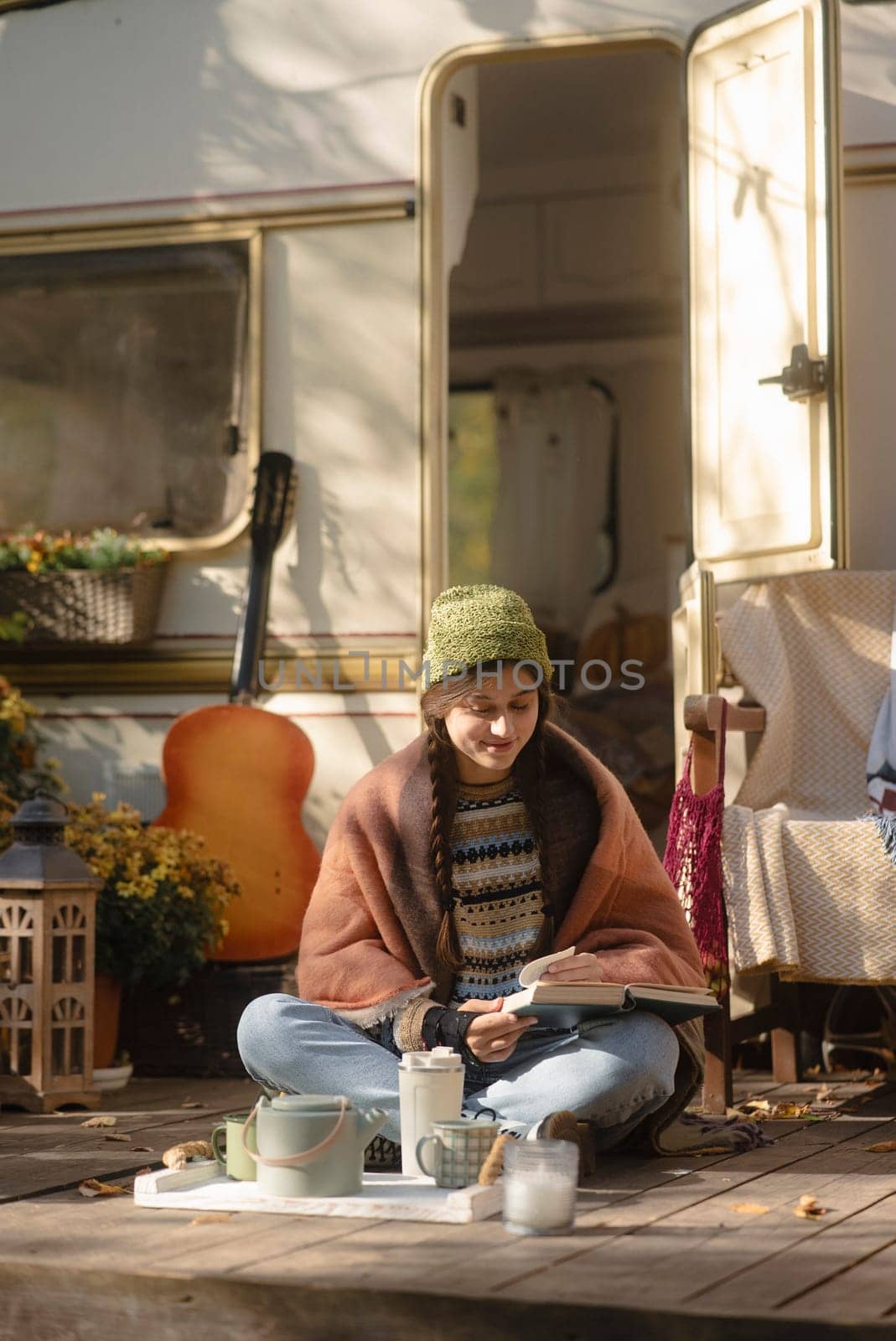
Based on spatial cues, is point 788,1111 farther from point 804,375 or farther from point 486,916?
point 804,375

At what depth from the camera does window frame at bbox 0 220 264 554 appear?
516cm

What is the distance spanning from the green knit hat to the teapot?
758 mm

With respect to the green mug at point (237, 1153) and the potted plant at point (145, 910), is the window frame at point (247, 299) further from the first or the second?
the green mug at point (237, 1153)

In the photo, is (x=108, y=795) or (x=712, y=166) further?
(x=108, y=795)

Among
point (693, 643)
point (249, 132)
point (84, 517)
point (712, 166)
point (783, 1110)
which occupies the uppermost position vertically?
point (249, 132)

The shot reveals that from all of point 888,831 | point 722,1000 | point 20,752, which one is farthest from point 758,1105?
point 20,752

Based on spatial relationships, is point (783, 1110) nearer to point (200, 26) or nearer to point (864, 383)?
point (864, 383)

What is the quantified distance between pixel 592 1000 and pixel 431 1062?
264mm

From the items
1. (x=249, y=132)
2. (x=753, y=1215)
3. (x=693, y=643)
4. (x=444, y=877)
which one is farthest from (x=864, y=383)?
(x=753, y=1215)

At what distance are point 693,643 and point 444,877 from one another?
1528mm

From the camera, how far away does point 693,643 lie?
4.30m

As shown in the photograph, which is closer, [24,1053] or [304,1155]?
[304,1155]

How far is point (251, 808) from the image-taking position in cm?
480

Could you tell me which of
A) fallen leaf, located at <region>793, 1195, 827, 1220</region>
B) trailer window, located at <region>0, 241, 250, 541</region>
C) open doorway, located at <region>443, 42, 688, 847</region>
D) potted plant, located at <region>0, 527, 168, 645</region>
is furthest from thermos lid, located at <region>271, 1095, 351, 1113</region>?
open doorway, located at <region>443, 42, 688, 847</region>
